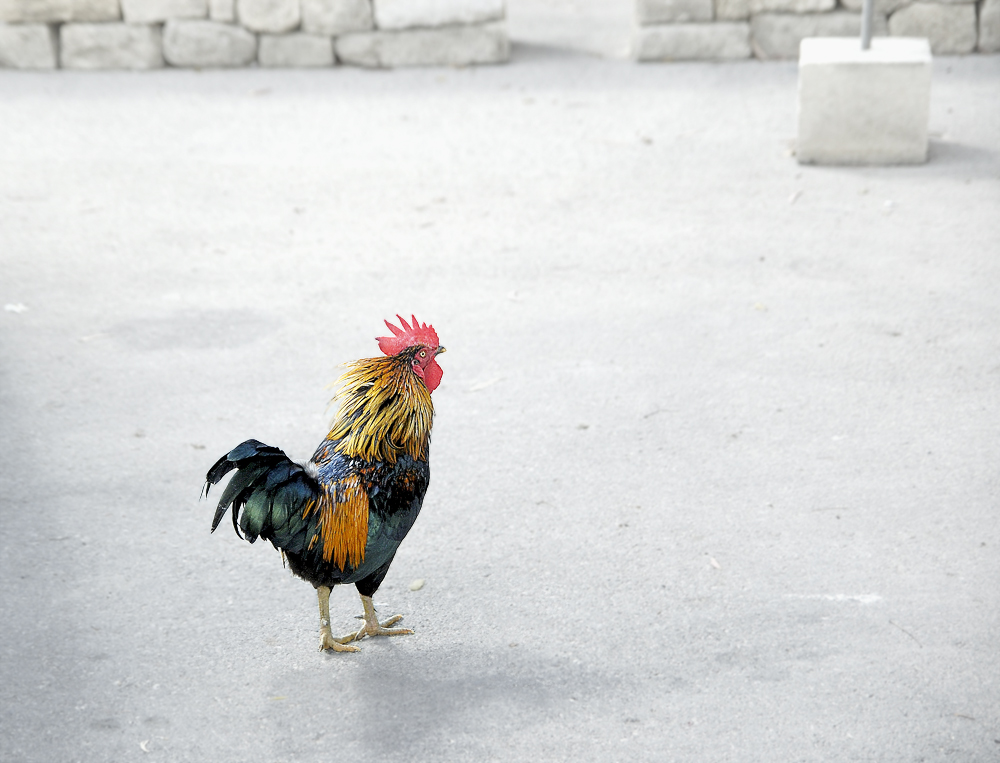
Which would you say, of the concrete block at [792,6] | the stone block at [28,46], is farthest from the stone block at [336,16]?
the concrete block at [792,6]

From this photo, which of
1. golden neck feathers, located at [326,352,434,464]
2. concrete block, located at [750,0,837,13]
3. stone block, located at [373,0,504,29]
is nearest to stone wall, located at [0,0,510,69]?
stone block, located at [373,0,504,29]

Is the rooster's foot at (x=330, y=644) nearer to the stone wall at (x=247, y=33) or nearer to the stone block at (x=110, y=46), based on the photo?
the stone wall at (x=247, y=33)

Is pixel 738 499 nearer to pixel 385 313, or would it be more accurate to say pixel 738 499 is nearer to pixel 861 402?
pixel 861 402

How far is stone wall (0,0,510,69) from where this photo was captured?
1045 centimetres

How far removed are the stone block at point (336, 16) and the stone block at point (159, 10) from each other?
1.00 metres

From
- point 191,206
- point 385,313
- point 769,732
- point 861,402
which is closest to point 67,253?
point 191,206

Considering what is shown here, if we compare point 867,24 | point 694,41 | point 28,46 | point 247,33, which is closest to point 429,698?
point 867,24

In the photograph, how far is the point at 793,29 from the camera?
10195mm

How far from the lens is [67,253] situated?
7.14 m

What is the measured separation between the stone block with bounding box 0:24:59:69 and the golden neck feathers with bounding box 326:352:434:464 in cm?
Result: 864

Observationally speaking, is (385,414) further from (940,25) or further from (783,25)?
(940,25)

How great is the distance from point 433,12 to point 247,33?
182cm

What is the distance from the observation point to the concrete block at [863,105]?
7.85m

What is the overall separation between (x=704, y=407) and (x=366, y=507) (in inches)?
89.8
